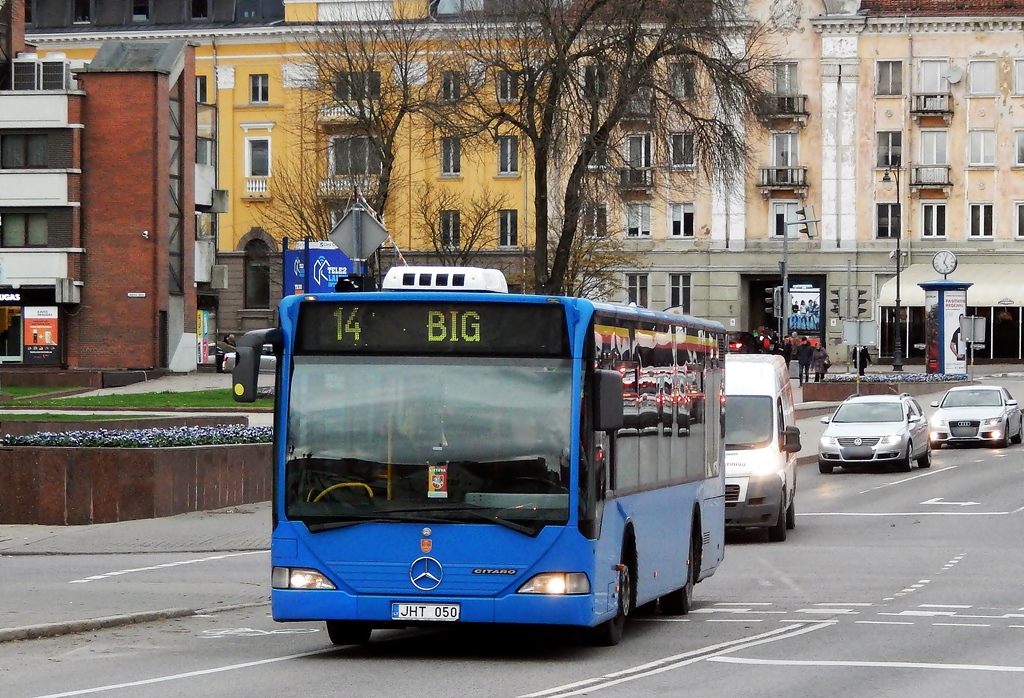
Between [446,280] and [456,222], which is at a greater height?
[456,222]

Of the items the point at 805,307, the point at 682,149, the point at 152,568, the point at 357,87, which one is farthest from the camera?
the point at 805,307

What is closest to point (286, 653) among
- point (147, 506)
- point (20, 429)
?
point (147, 506)

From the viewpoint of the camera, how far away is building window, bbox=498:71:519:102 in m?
42.0

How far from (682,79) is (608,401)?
95.6ft

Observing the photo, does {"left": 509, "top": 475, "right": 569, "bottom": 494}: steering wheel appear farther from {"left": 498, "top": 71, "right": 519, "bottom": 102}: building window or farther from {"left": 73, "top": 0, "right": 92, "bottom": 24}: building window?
{"left": 73, "top": 0, "right": 92, "bottom": 24}: building window

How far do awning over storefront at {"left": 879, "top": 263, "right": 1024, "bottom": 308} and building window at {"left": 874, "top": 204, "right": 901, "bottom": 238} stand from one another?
5.64 feet

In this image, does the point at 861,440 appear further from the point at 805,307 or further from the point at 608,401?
the point at 805,307

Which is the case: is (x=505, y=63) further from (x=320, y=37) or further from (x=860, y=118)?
(x=860, y=118)

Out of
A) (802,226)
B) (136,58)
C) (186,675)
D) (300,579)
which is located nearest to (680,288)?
(802,226)

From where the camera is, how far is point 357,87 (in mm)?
58812

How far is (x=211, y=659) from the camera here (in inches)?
498

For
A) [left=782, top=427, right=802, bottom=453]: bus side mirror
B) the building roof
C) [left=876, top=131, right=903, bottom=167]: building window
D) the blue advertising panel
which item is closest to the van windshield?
[left=782, top=427, right=802, bottom=453]: bus side mirror

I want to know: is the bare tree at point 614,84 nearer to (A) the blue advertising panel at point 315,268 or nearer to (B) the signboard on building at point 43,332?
(A) the blue advertising panel at point 315,268

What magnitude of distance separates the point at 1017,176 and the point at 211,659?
71324mm
